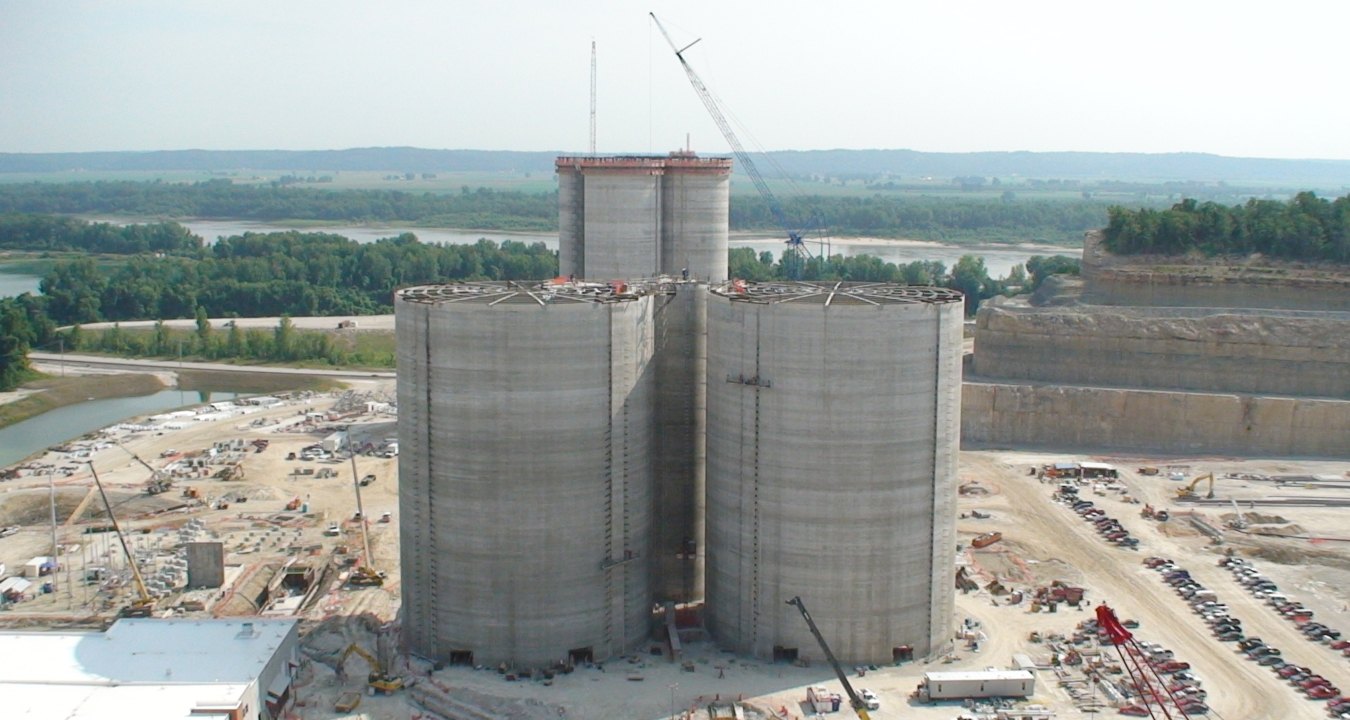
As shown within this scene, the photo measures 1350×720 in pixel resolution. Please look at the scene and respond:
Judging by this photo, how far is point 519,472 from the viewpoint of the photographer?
4000cm

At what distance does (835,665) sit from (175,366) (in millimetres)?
84016

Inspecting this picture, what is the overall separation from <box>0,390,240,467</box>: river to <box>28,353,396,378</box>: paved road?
5.59 meters

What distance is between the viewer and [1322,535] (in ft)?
192

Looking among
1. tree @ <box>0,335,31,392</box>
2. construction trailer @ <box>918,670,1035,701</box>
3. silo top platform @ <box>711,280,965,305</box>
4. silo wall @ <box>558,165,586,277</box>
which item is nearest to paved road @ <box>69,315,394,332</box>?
tree @ <box>0,335,31,392</box>

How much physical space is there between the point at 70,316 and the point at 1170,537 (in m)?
107

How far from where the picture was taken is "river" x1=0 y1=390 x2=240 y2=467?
8300 centimetres

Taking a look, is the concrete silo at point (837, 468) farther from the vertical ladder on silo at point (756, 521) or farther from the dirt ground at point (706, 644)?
the dirt ground at point (706, 644)

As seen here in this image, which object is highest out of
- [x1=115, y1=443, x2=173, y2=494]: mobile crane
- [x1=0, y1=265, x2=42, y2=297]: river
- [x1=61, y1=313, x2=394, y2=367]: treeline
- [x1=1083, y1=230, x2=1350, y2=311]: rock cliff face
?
[x1=1083, y1=230, x2=1350, y2=311]: rock cliff face

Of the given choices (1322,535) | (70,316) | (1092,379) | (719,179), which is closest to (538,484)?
(719,179)

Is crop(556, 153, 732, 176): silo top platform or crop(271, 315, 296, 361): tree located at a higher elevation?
crop(556, 153, 732, 176): silo top platform

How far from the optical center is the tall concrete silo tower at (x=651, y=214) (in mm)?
58312

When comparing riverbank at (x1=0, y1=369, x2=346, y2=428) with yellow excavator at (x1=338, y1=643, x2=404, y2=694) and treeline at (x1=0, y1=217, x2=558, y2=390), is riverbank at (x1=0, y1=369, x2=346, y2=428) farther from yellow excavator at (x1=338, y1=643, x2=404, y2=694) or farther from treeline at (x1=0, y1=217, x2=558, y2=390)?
yellow excavator at (x1=338, y1=643, x2=404, y2=694)

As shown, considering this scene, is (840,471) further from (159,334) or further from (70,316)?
(70,316)

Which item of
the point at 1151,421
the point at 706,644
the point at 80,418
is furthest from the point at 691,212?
the point at 80,418
